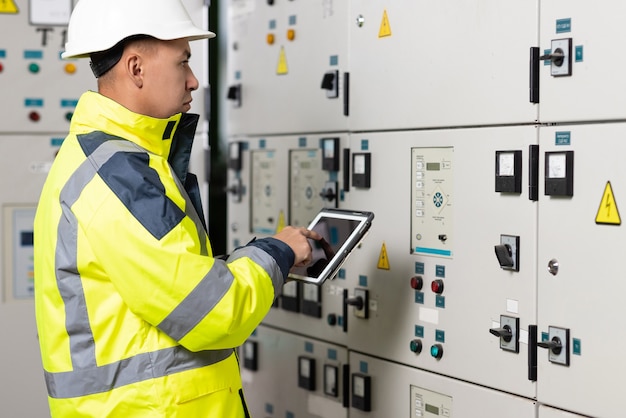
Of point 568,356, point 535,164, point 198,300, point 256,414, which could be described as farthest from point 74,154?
point 256,414

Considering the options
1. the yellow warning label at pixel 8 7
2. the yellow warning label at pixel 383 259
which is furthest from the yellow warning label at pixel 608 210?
the yellow warning label at pixel 8 7

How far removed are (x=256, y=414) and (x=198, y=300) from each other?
1.95 meters

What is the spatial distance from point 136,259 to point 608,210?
1214 millimetres

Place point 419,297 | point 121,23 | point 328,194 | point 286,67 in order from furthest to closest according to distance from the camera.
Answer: point 286,67 → point 328,194 → point 419,297 → point 121,23

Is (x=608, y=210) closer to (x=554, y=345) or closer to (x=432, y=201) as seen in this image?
(x=554, y=345)

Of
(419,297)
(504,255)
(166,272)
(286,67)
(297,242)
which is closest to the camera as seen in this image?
(166,272)

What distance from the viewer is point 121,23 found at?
2086 mm

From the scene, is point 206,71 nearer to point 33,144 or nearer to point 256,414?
point 33,144

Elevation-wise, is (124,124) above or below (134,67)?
below

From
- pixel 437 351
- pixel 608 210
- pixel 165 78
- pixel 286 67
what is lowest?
pixel 437 351

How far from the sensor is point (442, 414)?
2.74m

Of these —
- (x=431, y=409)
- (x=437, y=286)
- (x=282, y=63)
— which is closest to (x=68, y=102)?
(x=282, y=63)

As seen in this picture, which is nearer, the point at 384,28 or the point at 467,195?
the point at 467,195

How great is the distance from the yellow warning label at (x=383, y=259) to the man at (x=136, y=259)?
0.77 metres
